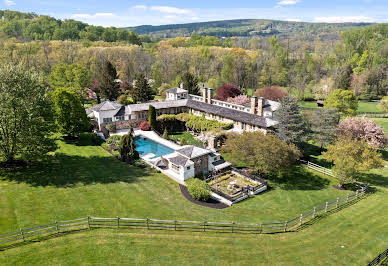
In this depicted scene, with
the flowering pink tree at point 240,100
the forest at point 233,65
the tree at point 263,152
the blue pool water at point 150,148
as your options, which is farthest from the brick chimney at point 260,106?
the forest at point 233,65

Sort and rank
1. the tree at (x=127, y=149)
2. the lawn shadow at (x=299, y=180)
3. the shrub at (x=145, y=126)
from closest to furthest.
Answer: the lawn shadow at (x=299, y=180)
the tree at (x=127, y=149)
the shrub at (x=145, y=126)

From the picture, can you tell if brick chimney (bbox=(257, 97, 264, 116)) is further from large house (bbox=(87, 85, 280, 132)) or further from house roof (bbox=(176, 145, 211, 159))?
house roof (bbox=(176, 145, 211, 159))

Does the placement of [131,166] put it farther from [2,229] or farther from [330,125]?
[330,125]

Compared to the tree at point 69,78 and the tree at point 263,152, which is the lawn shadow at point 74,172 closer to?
the tree at point 263,152

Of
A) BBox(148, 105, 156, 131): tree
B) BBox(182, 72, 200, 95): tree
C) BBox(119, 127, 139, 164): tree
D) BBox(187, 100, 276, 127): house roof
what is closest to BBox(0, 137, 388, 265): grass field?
BBox(119, 127, 139, 164): tree

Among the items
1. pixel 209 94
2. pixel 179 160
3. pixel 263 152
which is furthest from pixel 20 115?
pixel 209 94

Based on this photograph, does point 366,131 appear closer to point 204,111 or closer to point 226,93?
point 204,111

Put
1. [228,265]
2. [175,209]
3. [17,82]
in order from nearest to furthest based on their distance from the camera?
1. [228,265]
2. [175,209]
3. [17,82]

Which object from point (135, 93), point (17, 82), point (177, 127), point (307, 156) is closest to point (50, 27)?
point (135, 93)
